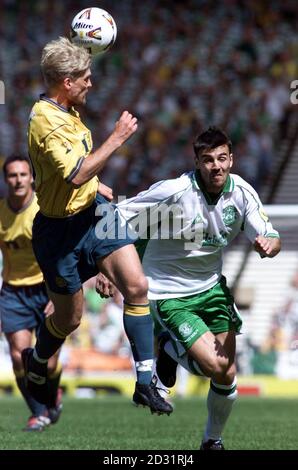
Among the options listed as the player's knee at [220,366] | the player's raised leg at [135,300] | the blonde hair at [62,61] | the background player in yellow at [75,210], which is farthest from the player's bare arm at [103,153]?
the player's knee at [220,366]

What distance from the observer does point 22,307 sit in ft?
32.1

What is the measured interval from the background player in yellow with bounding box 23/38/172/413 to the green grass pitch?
3.89ft

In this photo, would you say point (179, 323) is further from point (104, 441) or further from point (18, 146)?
point (18, 146)

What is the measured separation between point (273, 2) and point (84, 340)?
935 cm

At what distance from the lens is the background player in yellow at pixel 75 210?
21.6 ft

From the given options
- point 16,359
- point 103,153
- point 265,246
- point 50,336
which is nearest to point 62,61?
point 103,153

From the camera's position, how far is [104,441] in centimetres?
821

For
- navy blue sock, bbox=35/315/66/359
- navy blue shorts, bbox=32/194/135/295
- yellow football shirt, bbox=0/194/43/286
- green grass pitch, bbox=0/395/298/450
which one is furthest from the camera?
yellow football shirt, bbox=0/194/43/286

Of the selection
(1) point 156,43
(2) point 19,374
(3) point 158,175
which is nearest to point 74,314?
(2) point 19,374

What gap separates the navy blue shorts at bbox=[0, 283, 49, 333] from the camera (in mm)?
9773

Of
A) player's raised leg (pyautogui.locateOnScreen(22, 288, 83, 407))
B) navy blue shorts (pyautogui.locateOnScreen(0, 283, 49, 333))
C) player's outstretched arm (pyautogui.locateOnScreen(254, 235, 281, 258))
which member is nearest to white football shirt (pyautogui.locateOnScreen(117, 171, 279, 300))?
player's outstretched arm (pyautogui.locateOnScreen(254, 235, 281, 258))

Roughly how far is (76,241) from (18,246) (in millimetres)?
2781

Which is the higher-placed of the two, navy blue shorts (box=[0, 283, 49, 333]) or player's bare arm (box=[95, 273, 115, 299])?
player's bare arm (box=[95, 273, 115, 299])

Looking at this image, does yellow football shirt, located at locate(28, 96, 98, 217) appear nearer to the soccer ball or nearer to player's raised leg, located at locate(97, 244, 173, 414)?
player's raised leg, located at locate(97, 244, 173, 414)
